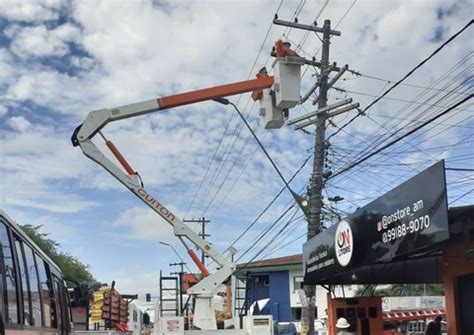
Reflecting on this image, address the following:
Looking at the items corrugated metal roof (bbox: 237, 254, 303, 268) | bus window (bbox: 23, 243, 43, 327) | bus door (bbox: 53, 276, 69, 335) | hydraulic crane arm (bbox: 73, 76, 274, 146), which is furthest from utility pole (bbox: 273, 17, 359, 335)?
corrugated metal roof (bbox: 237, 254, 303, 268)

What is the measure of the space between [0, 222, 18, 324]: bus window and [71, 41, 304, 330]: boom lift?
8.73 metres

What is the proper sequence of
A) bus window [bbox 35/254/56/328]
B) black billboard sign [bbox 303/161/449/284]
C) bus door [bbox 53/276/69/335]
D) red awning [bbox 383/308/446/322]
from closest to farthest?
black billboard sign [bbox 303/161/449/284], bus window [bbox 35/254/56/328], bus door [bbox 53/276/69/335], red awning [bbox 383/308/446/322]

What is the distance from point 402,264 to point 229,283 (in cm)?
905

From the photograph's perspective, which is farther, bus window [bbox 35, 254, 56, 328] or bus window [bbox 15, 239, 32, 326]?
bus window [bbox 35, 254, 56, 328]

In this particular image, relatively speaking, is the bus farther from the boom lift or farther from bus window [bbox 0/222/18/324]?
the boom lift

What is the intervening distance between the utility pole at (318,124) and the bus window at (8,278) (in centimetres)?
1341

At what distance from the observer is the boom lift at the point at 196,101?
14281 mm

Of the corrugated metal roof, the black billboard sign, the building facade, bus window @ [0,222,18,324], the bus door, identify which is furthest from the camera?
the corrugated metal roof

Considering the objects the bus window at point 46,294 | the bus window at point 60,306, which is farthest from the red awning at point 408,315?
the bus window at point 46,294

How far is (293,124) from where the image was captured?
21250 millimetres

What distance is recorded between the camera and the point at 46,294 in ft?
28.8

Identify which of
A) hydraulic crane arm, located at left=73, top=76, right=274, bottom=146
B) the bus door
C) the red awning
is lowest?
the red awning

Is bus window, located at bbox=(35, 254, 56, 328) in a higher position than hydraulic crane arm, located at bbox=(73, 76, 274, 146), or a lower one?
lower

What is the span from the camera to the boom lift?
562 inches
